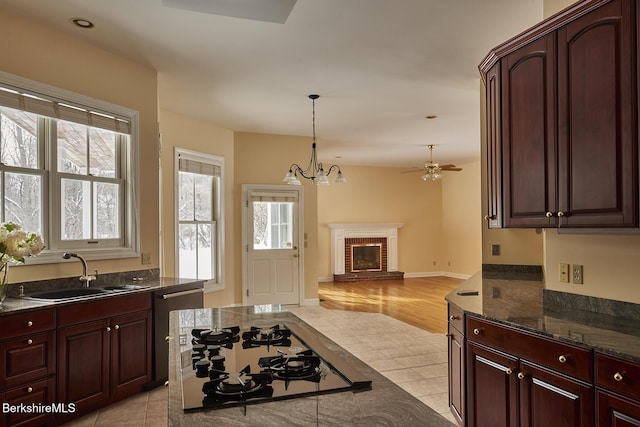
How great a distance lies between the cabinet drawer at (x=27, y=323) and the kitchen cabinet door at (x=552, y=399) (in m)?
2.81

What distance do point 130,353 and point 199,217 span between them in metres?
3.18

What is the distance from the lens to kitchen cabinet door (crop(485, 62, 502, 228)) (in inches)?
106

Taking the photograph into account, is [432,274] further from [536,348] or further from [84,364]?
[536,348]

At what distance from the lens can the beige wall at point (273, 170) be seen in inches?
283

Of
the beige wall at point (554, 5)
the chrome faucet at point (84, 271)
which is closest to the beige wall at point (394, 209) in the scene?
the chrome faucet at point (84, 271)

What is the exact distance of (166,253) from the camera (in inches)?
231

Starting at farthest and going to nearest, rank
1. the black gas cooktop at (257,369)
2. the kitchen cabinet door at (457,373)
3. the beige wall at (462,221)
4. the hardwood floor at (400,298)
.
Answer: the beige wall at (462,221) → the hardwood floor at (400,298) → the kitchen cabinet door at (457,373) → the black gas cooktop at (257,369)

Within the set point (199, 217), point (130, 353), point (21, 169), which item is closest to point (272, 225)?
point (199, 217)

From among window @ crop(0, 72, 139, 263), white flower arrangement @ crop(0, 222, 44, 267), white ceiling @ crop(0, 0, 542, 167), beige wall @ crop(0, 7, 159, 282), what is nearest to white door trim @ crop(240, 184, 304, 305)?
white ceiling @ crop(0, 0, 542, 167)

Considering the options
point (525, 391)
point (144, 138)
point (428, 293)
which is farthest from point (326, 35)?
point (428, 293)

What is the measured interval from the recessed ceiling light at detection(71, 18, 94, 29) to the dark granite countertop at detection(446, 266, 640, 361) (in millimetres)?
3279

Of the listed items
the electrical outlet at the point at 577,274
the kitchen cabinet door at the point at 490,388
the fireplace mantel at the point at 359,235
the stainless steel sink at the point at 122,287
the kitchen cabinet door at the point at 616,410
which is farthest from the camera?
the fireplace mantel at the point at 359,235

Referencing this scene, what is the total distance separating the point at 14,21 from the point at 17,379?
2.45 m

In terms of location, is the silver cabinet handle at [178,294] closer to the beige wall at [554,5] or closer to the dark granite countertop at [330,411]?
the dark granite countertop at [330,411]
